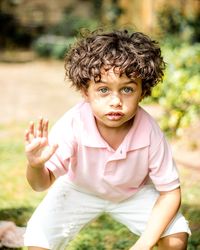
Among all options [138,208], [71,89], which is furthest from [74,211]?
[71,89]

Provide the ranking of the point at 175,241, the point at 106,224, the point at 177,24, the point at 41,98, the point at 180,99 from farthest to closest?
the point at 177,24, the point at 41,98, the point at 180,99, the point at 106,224, the point at 175,241

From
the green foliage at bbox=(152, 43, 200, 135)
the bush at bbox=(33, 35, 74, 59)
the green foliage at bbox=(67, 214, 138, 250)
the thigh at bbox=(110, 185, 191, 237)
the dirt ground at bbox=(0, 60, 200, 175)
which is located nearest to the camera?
the thigh at bbox=(110, 185, 191, 237)

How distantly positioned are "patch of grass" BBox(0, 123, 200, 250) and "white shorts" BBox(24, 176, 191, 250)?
0.62 m

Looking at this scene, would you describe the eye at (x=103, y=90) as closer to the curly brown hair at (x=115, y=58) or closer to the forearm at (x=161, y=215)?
the curly brown hair at (x=115, y=58)

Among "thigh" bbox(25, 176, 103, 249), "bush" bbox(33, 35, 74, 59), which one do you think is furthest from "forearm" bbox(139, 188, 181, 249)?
"bush" bbox(33, 35, 74, 59)

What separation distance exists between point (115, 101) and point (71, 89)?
7137mm

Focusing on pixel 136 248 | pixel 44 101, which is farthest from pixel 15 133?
pixel 136 248

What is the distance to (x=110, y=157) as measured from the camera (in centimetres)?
238

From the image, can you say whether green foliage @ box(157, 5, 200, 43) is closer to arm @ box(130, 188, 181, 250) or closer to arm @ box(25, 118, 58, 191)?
arm @ box(130, 188, 181, 250)

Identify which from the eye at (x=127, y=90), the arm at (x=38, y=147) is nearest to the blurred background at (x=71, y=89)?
the eye at (x=127, y=90)

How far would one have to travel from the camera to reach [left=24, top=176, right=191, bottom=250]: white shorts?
242 cm

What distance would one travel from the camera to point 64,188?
2.54m

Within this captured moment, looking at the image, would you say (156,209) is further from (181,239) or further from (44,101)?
(44,101)

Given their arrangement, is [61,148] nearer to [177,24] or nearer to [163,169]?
[163,169]
